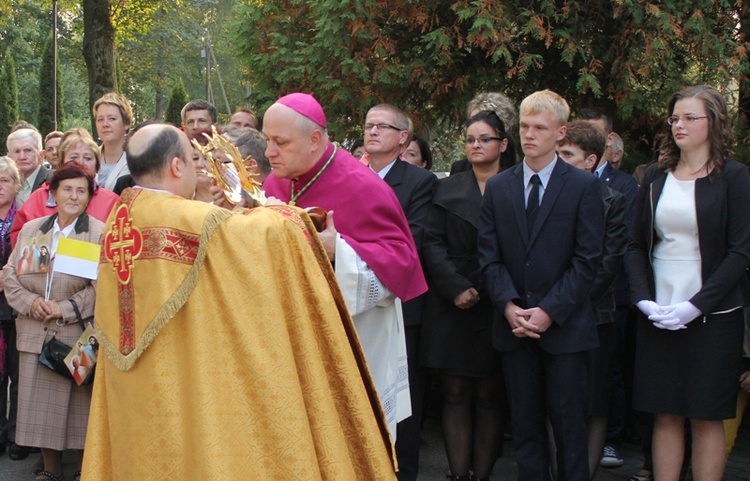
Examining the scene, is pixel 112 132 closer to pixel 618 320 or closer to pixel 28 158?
Answer: pixel 28 158

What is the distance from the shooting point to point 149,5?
1057 inches

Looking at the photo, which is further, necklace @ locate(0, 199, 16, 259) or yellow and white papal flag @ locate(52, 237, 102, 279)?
necklace @ locate(0, 199, 16, 259)

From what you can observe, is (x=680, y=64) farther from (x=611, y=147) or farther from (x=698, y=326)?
(x=698, y=326)

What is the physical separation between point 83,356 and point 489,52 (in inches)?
162

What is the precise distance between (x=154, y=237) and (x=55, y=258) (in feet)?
8.42

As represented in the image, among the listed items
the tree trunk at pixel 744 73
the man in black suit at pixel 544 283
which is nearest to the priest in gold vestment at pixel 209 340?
the man in black suit at pixel 544 283

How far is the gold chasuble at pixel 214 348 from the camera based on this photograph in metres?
3.34

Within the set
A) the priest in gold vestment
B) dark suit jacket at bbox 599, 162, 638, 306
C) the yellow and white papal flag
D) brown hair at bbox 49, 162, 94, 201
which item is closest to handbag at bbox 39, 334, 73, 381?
the yellow and white papal flag

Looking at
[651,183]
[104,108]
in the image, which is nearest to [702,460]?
[651,183]

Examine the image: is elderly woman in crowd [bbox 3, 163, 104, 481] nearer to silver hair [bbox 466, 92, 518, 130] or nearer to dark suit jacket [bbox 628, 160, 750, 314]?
silver hair [bbox 466, 92, 518, 130]

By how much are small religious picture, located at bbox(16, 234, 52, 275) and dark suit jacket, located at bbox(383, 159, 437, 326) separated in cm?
230

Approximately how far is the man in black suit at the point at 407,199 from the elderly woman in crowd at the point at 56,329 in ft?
6.24

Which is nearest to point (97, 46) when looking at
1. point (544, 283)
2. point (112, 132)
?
point (112, 132)

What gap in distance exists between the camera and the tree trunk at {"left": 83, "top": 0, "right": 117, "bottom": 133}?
16.7 m
